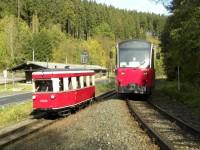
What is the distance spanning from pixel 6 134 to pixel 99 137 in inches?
155

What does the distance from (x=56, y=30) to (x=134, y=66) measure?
12080 centimetres

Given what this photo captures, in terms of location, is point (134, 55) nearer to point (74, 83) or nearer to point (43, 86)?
point (74, 83)

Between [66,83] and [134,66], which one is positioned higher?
[134,66]

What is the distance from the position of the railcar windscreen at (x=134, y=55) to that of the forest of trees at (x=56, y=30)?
76026 mm

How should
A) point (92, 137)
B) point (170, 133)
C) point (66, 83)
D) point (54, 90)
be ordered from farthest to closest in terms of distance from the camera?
point (66, 83) < point (54, 90) < point (170, 133) < point (92, 137)

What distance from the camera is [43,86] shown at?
23.0m

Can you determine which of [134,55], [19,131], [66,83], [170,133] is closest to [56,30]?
[134,55]

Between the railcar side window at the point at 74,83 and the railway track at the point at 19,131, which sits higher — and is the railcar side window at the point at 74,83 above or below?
above

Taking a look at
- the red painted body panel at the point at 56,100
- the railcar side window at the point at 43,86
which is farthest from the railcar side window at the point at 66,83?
the railcar side window at the point at 43,86

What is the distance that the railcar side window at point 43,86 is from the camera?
22.8 m

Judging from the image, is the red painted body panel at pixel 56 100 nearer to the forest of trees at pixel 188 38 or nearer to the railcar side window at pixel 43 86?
the railcar side window at pixel 43 86

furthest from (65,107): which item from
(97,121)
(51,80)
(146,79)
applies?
(146,79)

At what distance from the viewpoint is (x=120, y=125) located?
690 inches

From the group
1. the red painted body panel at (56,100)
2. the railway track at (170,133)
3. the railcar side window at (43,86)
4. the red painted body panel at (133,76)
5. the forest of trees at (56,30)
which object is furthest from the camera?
the forest of trees at (56,30)
